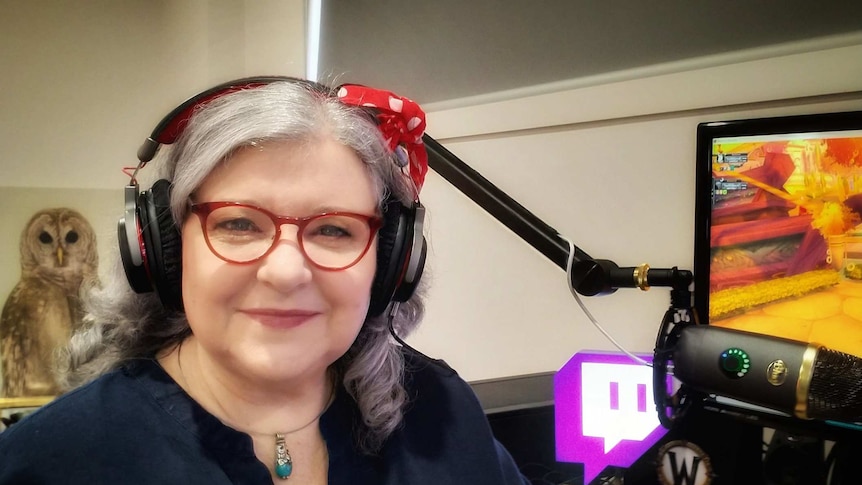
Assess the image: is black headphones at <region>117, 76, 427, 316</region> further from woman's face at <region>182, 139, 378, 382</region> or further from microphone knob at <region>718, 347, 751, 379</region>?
microphone knob at <region>718, 347, 751, 379</region>

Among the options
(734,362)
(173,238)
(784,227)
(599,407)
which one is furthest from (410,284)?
(784,227)

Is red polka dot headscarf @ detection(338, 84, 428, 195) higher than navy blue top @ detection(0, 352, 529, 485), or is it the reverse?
red polka dot headscarf @ detection(338, 84, 428, 195)

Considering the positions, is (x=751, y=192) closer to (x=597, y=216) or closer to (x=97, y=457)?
(x=597, y=216)

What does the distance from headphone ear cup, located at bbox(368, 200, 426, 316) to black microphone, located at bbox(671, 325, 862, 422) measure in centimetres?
39

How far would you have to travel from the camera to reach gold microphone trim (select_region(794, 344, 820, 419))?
0.62m

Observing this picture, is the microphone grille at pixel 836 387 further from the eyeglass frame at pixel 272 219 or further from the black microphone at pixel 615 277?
the eyeglass frame at pixel 272 219

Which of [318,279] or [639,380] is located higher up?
[318,279]

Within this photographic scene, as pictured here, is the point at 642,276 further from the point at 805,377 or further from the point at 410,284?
the point at 410,284

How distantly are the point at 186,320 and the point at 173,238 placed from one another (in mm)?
173

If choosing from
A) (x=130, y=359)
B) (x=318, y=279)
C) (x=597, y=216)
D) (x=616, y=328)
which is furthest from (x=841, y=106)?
(x=130, y=359)

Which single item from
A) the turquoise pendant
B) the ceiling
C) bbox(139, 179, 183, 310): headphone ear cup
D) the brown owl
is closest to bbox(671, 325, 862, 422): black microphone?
the turquoise pendant

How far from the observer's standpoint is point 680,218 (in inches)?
53.6

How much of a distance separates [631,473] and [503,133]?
0.97 meters

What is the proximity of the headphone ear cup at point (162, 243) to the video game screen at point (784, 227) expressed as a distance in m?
0.95
